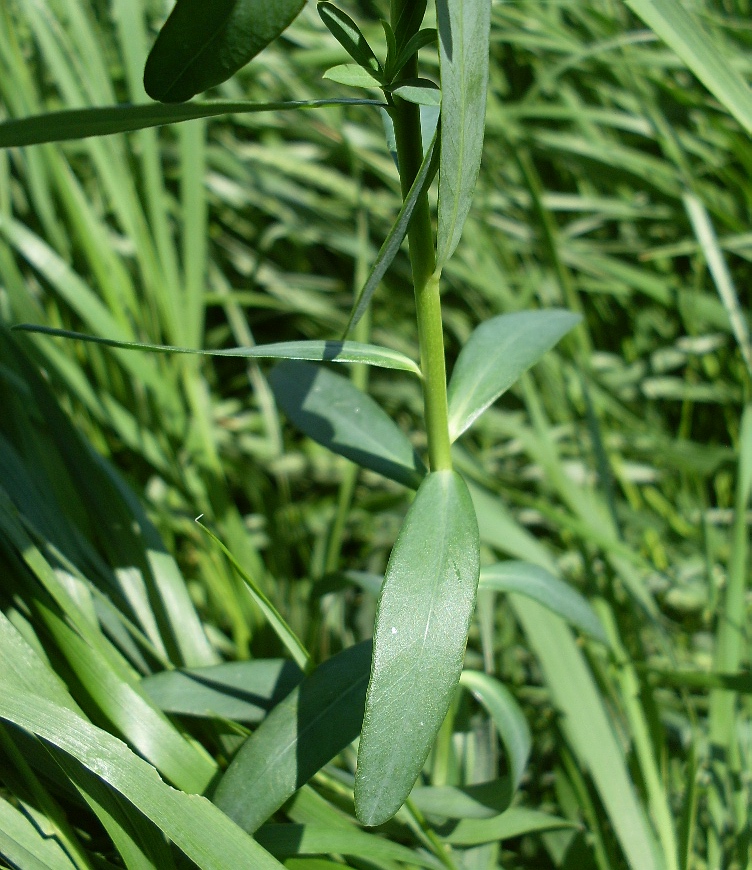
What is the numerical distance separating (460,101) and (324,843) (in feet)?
1.69

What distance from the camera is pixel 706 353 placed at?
136 centimetres

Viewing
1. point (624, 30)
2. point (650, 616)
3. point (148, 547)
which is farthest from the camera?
point (624, 30)

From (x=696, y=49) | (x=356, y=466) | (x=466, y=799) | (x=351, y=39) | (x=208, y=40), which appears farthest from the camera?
(x=356, y=466)

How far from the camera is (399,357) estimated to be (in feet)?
1.80

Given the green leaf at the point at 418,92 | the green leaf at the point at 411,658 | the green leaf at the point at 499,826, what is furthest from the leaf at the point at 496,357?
the green leaf at the point at 499,826

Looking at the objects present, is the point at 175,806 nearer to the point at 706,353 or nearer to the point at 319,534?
the point at 319,534

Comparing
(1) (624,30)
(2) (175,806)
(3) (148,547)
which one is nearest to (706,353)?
(1) (624,30)

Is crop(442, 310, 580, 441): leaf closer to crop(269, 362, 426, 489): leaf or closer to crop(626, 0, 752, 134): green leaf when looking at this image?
crop(269, 362, 426, 489): leaf

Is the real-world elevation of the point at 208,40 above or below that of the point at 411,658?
above

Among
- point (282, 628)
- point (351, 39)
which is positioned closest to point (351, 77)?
point (351, 39)

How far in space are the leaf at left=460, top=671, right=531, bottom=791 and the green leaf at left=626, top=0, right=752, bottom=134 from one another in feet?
1.62

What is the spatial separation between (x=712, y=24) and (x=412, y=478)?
3.57ft

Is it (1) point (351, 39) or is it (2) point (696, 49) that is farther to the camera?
(2) point (696, 49)

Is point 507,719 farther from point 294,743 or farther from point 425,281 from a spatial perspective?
point 425,281
